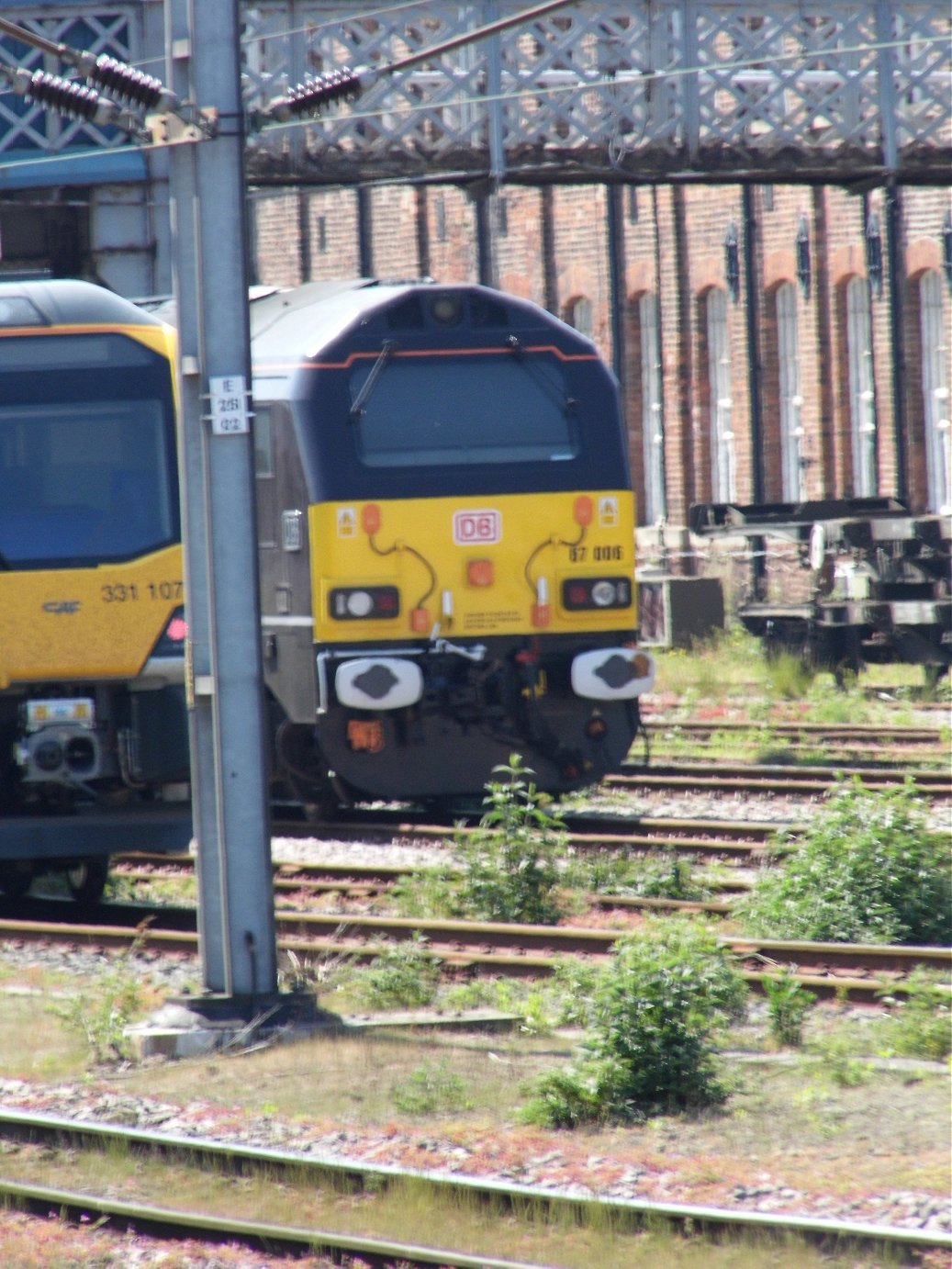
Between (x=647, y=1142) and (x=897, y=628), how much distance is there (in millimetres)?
13498

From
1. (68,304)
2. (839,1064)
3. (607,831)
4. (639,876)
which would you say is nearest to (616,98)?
(607,831)

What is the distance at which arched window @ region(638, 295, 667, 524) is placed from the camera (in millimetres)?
29359

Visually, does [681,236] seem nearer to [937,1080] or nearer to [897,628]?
[897,628]

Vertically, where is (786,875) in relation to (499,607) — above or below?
below

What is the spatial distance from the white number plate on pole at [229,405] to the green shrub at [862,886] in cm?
346

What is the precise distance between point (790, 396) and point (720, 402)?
1.51 m

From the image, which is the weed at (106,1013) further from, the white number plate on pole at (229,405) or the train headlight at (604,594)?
the train headlight at (604,594)

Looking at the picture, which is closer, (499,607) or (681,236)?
(499,607)

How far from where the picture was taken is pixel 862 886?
30.8 ft

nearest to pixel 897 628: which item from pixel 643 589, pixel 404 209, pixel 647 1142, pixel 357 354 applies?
pixel 643 589

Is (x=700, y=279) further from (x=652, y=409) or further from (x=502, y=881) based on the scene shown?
(x=502, y=881)

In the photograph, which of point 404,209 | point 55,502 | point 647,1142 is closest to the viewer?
point 647,1142

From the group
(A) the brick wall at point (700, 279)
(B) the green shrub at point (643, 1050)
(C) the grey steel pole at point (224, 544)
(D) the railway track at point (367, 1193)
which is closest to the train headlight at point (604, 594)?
(C) the grey steel pole at point (224, 544)

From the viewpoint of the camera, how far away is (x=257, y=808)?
8.28 meters
